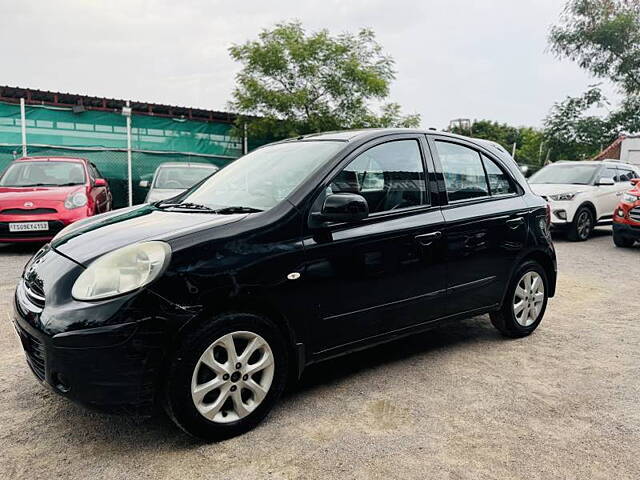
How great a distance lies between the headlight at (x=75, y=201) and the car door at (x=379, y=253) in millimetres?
6123

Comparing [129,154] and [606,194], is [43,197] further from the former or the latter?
[606,194]

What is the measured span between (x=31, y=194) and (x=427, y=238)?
6725 millimetres

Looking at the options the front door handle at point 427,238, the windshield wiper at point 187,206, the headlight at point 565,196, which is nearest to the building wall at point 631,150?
the headlight at point 565,196

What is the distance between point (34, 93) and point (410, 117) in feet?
38.4

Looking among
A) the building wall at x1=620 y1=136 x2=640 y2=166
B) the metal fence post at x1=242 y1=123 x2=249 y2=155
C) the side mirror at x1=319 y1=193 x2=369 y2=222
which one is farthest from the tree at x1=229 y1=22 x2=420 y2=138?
the side mirror at x1=319 y1=193 x2=369 y2=222

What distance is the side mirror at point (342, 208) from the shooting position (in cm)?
293

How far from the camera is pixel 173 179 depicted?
10547 mm

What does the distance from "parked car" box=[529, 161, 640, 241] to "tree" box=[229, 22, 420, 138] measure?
24.0ft

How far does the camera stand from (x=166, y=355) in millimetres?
2506

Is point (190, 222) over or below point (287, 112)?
below

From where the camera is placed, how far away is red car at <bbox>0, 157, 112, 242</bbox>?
777cm

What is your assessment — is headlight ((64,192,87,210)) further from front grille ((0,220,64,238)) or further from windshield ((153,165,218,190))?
windshield ((153,165,218,190))

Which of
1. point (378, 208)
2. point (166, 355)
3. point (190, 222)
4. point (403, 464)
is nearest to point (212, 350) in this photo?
point (166, 355)

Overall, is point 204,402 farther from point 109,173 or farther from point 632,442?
point 109,173
